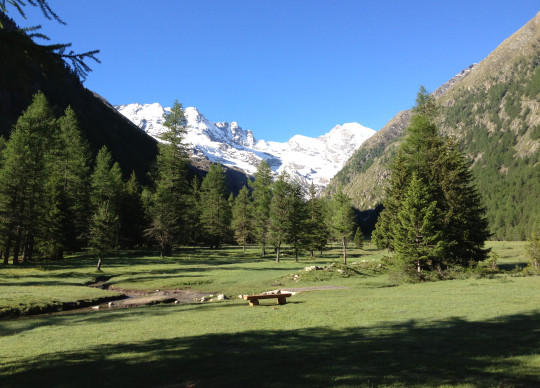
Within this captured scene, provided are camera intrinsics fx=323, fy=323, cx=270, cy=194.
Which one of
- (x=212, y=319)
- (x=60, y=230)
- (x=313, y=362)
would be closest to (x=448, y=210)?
(x=212, y=319)

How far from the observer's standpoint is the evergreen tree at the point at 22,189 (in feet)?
138

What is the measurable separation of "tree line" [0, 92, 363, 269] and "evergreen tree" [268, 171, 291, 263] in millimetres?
174

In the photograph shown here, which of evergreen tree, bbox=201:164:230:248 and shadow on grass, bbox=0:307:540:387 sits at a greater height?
evergreen tree, bbox=201:164:230:248

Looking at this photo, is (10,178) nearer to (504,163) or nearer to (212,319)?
(212,319)

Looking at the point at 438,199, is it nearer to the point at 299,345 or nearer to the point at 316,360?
the point at 299,345

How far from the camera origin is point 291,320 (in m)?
14.6

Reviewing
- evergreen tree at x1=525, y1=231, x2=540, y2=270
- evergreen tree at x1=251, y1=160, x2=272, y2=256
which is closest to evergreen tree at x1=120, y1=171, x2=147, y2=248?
evergreen tree at x1=251, y1=160, x2=272, y2=256

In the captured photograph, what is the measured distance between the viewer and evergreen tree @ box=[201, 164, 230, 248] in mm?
77250

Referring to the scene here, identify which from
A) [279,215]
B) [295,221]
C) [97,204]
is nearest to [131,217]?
[97,204]

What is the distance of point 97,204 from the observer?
5981 centimetres

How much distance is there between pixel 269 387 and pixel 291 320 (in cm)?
783

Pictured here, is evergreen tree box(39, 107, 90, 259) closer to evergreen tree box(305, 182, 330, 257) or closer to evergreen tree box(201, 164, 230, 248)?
evergreen tree box(201, 164, 230, 248)

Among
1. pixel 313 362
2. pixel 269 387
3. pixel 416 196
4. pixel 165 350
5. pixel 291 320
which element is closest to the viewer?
pixel 269 387

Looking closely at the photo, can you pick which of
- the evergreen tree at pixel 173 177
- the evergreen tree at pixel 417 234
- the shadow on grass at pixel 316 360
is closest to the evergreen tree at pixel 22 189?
the evergreen tree at pixel 173 177
